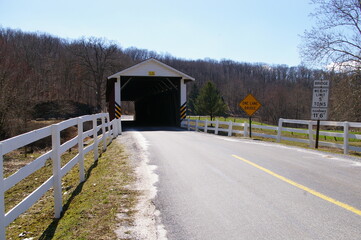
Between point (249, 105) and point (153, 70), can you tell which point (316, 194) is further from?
point (153, 70)

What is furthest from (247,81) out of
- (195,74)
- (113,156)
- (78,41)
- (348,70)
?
(113,156)

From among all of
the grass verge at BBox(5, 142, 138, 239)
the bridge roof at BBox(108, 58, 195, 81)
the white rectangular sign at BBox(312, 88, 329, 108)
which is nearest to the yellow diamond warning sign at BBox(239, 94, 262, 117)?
the white rectangular sign at BBox(312, 88, 329, 108)

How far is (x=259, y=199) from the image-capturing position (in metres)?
4.49

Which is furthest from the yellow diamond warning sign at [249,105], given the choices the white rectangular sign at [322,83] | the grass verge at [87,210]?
the grass verge at [87,210]

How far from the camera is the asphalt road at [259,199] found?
3.43 metres

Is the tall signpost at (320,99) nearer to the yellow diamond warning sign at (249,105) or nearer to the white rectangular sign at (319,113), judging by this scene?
the white rectangular sign at (319,113)

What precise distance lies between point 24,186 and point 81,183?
9.46ft

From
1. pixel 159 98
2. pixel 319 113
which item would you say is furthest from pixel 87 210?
pixel 159 98

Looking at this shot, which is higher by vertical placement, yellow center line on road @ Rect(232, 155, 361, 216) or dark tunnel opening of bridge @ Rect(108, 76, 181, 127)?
dark tunnel opening of bridge @ Rect(108, 76, 181, 127)

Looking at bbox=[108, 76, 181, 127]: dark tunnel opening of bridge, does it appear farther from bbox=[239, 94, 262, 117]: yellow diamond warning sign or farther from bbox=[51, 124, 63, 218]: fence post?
bbox=[51, 124, 63, 218]: fence post

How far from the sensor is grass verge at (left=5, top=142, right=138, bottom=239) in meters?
3.67

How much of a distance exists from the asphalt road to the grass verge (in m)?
0.60

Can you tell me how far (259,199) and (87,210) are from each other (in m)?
2.43

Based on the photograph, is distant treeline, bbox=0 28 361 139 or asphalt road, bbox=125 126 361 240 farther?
distant treeline, bbox=0 28 361 139
